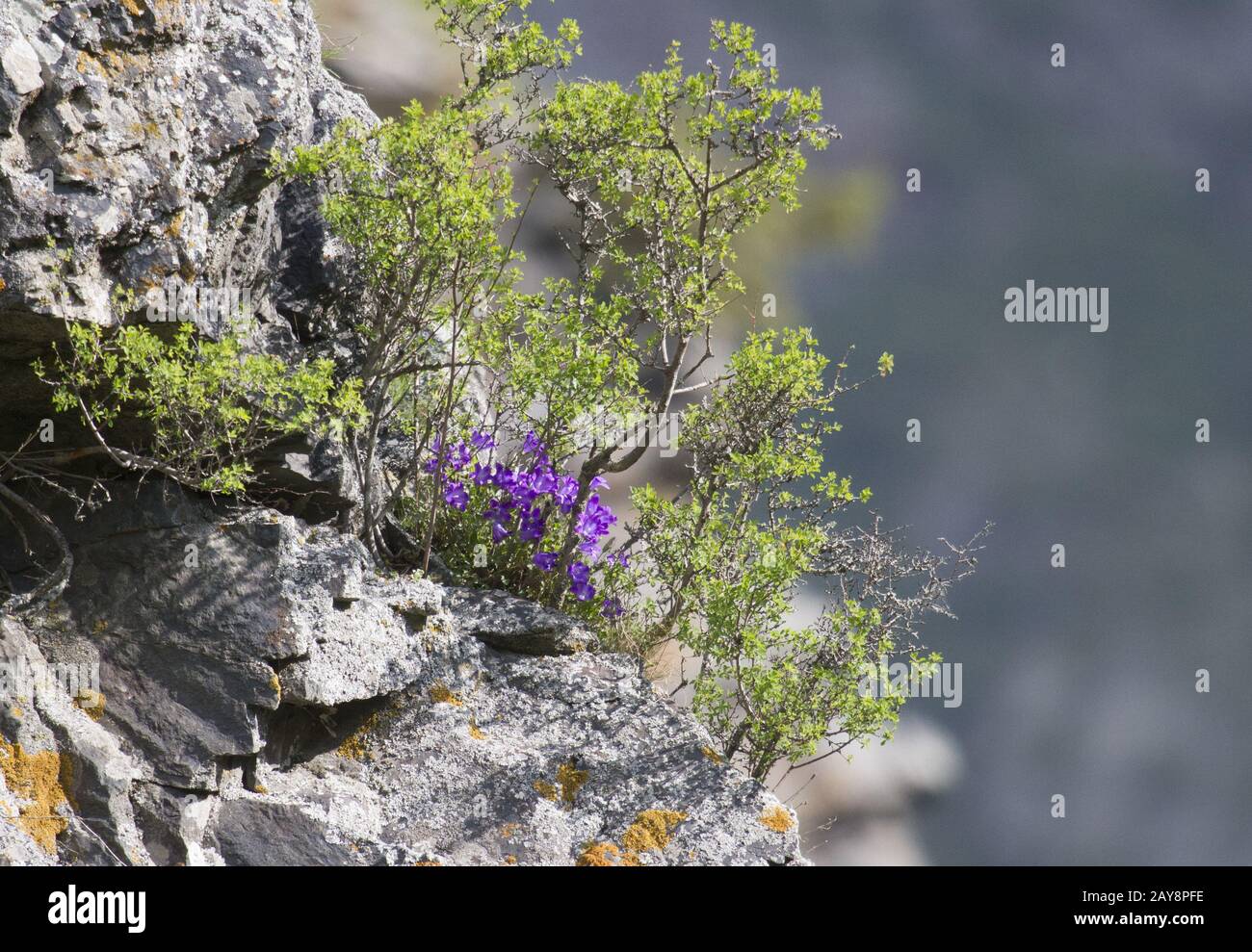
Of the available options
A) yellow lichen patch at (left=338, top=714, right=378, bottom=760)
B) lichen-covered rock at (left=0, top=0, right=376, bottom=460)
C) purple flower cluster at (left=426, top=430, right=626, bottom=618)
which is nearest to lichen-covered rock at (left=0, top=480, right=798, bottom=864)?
yellow lichen patch at (left=338, top=714, right=378, bottom=760)

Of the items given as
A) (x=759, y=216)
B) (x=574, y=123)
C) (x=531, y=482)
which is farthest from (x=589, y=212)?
(x=531, y=482)

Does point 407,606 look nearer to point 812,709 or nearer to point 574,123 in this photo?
point 812,709

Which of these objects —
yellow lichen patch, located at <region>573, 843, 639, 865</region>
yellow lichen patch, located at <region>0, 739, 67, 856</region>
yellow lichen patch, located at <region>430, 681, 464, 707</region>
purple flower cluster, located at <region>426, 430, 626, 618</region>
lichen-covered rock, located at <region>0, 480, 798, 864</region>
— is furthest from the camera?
purple flower cluster, located at <region>426, 430, 626, 618</region>

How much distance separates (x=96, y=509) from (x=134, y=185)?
1210 mm

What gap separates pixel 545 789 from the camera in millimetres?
4293

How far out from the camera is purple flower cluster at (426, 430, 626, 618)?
5.20m

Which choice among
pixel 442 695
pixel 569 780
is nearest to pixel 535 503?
pixel 442 695

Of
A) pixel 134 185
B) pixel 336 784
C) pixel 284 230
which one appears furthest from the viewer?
pixel 284 230

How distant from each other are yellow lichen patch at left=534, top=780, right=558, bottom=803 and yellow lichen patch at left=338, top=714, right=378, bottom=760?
0.65m

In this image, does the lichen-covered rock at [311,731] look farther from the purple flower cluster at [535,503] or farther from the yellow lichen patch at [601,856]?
the purple flower cluster at [535,503]

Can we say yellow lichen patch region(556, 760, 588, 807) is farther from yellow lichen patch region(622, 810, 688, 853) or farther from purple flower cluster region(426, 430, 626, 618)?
purple flower cluster region(426, 430, 626, 618)

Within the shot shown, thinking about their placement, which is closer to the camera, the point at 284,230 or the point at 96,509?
the point at 96,509

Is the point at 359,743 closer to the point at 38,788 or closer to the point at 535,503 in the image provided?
the point at 38,788

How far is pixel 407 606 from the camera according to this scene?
4551 mm
